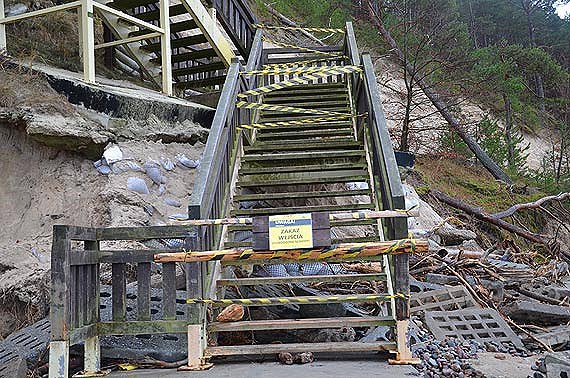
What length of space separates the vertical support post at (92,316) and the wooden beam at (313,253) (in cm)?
44

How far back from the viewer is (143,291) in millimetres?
3373

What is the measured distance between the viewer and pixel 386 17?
1716cm

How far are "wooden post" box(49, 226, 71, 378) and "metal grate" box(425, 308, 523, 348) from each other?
8.73 feet

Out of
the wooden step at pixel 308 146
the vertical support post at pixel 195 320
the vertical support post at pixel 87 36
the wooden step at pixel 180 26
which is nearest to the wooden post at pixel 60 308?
the vertical support post at pixel 195 320

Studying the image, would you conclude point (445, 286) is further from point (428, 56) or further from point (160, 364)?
point (428, 56)

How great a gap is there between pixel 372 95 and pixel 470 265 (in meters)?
2.11

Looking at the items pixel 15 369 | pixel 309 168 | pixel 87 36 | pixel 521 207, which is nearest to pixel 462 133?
pixel 521 207

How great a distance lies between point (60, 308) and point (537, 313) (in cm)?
397

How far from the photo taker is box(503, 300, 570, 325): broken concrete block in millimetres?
4879

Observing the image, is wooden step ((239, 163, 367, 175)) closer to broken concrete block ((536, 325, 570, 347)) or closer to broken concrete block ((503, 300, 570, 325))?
broken concrete block ((503, 300, 570, 325))

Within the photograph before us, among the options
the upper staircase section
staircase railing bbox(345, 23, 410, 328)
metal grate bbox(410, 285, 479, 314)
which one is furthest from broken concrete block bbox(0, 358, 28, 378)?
the upper staircase section

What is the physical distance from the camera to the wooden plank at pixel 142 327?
3.31 m

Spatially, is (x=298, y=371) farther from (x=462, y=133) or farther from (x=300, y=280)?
(x=462, y=133)

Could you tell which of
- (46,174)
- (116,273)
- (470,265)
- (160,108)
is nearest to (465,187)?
(470,265)
